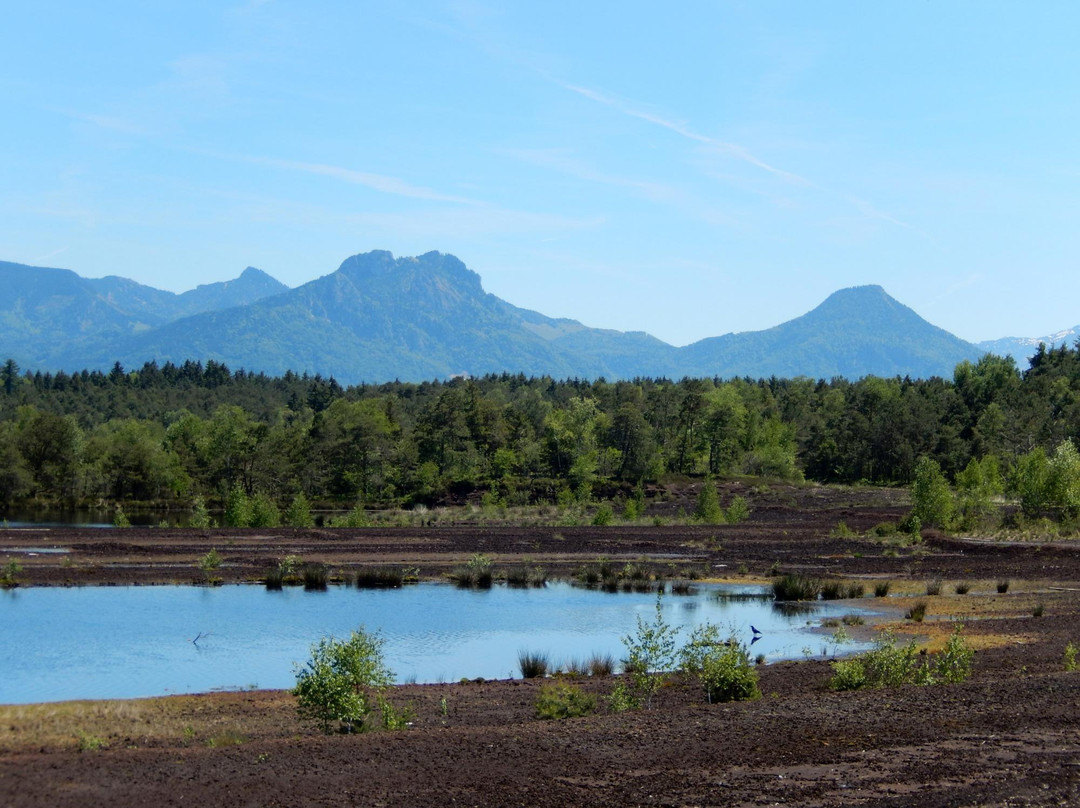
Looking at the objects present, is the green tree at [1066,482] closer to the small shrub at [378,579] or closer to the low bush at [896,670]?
the small shrub at [378,579]

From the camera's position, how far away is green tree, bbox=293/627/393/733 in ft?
55.5

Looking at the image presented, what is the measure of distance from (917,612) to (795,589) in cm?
717

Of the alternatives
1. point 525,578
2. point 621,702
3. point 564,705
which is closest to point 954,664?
point 621,702

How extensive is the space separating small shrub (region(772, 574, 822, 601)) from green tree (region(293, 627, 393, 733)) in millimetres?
26643

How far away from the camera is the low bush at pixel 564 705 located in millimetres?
18688

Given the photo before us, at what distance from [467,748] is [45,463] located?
106m

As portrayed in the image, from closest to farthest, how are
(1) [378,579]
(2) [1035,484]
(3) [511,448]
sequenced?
(1) [378,579] < (2) [1035,484] < (3) [511,448]

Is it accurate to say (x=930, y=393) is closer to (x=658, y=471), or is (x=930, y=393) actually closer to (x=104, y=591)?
(x=658, y=471)

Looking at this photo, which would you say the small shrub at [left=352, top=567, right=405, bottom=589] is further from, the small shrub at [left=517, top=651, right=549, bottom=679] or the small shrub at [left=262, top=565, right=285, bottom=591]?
the small shrub at [left=517, top=651, right=549, bottom=679]

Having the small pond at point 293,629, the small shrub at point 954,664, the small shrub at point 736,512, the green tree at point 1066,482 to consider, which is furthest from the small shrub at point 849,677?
the small shrub at point 736,512

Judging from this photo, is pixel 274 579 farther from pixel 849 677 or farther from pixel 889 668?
pixel 889 668

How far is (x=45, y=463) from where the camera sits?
356ft

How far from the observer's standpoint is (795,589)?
41.2 m

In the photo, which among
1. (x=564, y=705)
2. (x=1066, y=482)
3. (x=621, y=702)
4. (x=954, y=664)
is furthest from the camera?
(x=1066, y=482)
